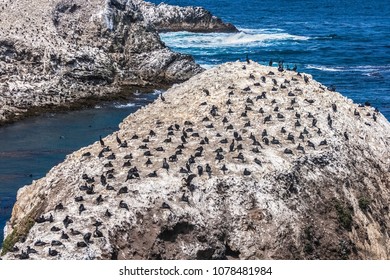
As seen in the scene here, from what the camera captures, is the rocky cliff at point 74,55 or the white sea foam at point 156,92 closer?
the rocky cliff at point 74,55

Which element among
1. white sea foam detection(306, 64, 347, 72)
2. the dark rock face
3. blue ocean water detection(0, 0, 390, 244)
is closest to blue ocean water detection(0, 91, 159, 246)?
blue ocean water detection(0, 0, 390, 244)

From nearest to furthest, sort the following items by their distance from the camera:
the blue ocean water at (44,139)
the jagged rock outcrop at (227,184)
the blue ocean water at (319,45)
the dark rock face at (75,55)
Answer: the jagged rock outcrop at (227,184) < the blue ocean water at (44,139) < the dark rock face at (75,55) < the blue ocean water at (319,45)

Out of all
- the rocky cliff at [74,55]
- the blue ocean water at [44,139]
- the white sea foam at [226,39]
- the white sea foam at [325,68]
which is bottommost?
the white sea foam at [226,39]

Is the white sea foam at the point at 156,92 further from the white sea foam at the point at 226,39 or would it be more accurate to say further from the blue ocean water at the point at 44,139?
the white sea foam at the point at 226,39

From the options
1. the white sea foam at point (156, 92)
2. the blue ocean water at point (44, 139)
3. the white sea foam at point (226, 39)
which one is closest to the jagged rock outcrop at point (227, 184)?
the blue ocean water at point (44, 139)

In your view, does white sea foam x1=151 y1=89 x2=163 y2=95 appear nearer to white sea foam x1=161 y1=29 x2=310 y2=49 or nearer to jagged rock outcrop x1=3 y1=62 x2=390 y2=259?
jagged rock outcrop x1=3 y1=62 x2=390 y2=259

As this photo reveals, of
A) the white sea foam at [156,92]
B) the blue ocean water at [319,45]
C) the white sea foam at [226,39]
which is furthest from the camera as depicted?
the white sea foam at [226,39]

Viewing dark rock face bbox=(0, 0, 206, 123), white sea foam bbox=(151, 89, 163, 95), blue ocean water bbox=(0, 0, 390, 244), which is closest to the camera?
blue ocean water bbox=(0, 0, 390, 244)

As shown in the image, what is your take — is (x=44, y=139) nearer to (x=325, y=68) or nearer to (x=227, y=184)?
(x=227, y=184)

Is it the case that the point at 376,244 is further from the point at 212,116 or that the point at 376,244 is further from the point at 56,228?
the point at 56,228
